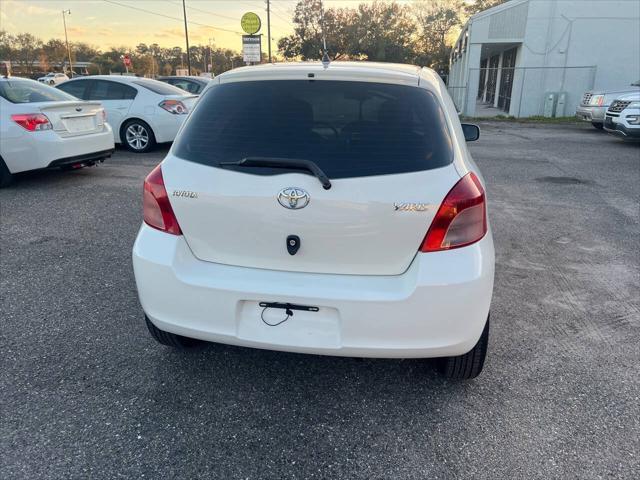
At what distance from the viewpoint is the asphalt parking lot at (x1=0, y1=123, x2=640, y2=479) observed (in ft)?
7.30

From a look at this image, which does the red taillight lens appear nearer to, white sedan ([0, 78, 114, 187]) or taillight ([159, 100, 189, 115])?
white sedan ([0, 78, 114, 187])

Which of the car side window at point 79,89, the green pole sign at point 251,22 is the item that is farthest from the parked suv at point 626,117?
the green pole sign at point 251,22

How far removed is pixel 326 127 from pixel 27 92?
21.0 feet

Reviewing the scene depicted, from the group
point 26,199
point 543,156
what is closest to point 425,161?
point 26,199

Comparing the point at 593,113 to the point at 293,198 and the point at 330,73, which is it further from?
the point at 293,198

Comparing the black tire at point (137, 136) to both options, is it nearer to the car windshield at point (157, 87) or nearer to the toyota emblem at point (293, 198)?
the car windshield at point (157, 87)

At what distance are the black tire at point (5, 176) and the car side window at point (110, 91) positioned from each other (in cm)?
378

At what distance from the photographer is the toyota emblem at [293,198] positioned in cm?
229

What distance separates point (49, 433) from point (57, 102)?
234 inches

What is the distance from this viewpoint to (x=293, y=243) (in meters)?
2.36

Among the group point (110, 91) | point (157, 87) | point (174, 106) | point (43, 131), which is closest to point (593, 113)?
point (174, 106)

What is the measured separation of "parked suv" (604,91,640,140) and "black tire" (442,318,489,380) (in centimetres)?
1084

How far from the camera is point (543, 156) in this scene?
35.2ft

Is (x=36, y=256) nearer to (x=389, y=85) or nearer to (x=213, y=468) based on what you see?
(x=213, y=468)
